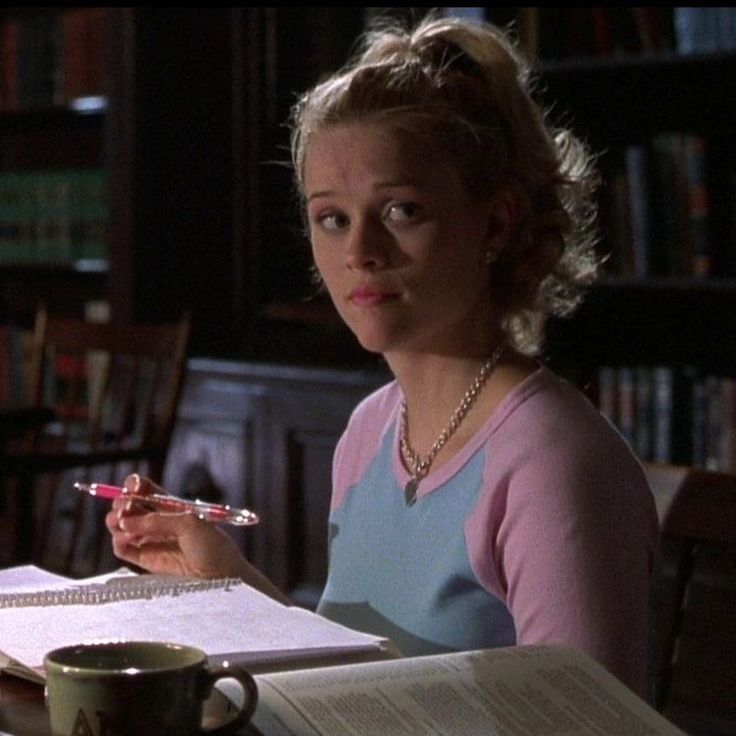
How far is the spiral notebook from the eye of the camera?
103 cm

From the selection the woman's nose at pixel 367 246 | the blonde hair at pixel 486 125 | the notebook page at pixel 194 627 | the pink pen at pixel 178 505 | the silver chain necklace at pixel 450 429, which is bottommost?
the notebook page at pixel 194 627

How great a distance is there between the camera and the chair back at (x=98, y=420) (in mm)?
3014

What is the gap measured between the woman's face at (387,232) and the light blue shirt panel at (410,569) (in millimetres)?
135

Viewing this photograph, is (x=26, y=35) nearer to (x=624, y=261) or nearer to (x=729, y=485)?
(x=624, y=261)

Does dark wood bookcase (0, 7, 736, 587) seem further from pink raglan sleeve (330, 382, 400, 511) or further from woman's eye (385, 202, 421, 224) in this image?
woman's eye (385, 202, 421, 224)

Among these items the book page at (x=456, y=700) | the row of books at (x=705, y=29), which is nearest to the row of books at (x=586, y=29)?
the row of books at (x=705, y=29)

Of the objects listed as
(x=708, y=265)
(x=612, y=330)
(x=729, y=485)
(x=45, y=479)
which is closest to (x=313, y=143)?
(x=729, y=485)

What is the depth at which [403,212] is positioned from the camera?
51.3 inches

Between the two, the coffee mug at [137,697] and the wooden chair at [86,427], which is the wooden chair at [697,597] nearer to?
the coffee mug at [137,697]

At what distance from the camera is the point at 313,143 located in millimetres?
1346

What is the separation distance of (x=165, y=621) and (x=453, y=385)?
378 mm

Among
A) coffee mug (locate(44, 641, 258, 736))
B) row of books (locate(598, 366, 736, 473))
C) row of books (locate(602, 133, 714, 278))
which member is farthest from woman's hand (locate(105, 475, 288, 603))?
row of books (locate(602, 133, 714, 278))

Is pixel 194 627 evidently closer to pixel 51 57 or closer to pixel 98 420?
pixel 98 420

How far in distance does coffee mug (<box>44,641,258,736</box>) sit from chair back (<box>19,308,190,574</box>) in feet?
6.29
